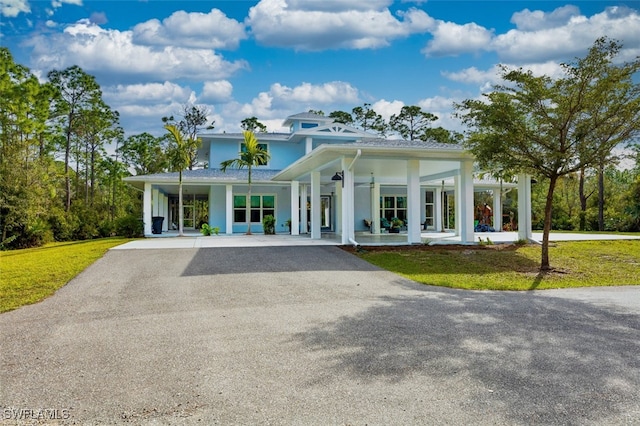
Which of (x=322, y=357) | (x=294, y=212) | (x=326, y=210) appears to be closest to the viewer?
(x=322, y=357)

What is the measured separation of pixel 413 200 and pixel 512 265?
13.7 ft

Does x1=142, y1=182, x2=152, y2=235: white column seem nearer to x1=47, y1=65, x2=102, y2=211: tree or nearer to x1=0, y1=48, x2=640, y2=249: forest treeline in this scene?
x1=0, y1=48, x2=640, y2=249: forest treeline

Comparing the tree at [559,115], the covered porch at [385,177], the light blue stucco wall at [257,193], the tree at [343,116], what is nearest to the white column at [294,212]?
the covered porch at [385,177]

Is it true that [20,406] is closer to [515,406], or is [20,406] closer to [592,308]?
[515,406]

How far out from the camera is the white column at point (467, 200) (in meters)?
15.4

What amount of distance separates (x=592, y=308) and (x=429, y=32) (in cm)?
1025

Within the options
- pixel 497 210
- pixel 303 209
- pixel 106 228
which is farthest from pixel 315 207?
pixel 106 228

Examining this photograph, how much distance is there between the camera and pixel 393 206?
87.7 feet

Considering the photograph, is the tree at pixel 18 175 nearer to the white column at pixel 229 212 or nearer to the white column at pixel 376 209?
the white column at pixel 229 212

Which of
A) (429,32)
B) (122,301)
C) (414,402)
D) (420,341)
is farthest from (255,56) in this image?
(414,402)

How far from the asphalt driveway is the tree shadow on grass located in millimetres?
19

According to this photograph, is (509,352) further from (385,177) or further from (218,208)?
(218,208)

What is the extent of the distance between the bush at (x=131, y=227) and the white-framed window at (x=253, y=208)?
4.82 m

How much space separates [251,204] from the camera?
2461 cm
